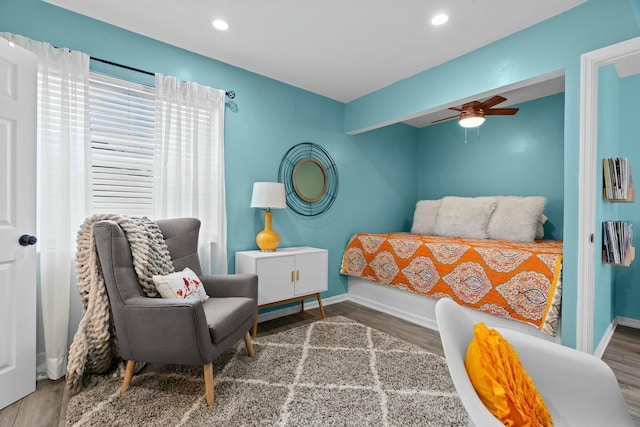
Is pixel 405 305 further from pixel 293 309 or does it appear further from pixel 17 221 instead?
pixel 17 221

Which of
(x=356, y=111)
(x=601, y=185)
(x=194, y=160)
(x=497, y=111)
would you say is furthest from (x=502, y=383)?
(x=356, y=111)

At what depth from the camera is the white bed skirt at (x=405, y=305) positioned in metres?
2.62

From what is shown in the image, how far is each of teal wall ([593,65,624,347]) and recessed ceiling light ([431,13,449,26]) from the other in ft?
3.99

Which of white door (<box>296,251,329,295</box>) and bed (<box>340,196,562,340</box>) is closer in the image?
bed (<box>340,196,562,340</box>)

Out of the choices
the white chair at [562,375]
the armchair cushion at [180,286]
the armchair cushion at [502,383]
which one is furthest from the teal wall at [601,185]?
the armchair cushion at [180,286]

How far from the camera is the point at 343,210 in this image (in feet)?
12.8

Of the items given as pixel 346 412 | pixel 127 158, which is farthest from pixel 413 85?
pixel 346 412

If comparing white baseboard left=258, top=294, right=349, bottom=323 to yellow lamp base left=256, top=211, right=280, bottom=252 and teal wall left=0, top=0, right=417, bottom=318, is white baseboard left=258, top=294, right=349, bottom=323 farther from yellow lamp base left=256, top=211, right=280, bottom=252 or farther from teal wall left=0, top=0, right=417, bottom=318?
yellow lamp base left=256, top=211, right=280, bottom=252

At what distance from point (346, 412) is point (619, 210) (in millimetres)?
3299

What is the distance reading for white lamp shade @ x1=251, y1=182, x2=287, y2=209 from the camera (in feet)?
9.40

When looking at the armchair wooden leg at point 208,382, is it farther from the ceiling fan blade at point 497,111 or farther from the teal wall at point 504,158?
the teal wall at point 504,158

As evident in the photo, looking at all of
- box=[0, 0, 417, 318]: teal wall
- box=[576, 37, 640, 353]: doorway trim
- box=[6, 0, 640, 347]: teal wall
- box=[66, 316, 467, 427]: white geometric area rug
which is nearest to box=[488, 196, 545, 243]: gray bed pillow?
box=[6, 0, 640, 347]: teal wall

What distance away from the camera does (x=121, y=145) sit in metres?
2.38

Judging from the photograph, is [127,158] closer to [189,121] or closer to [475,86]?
[189,121]
